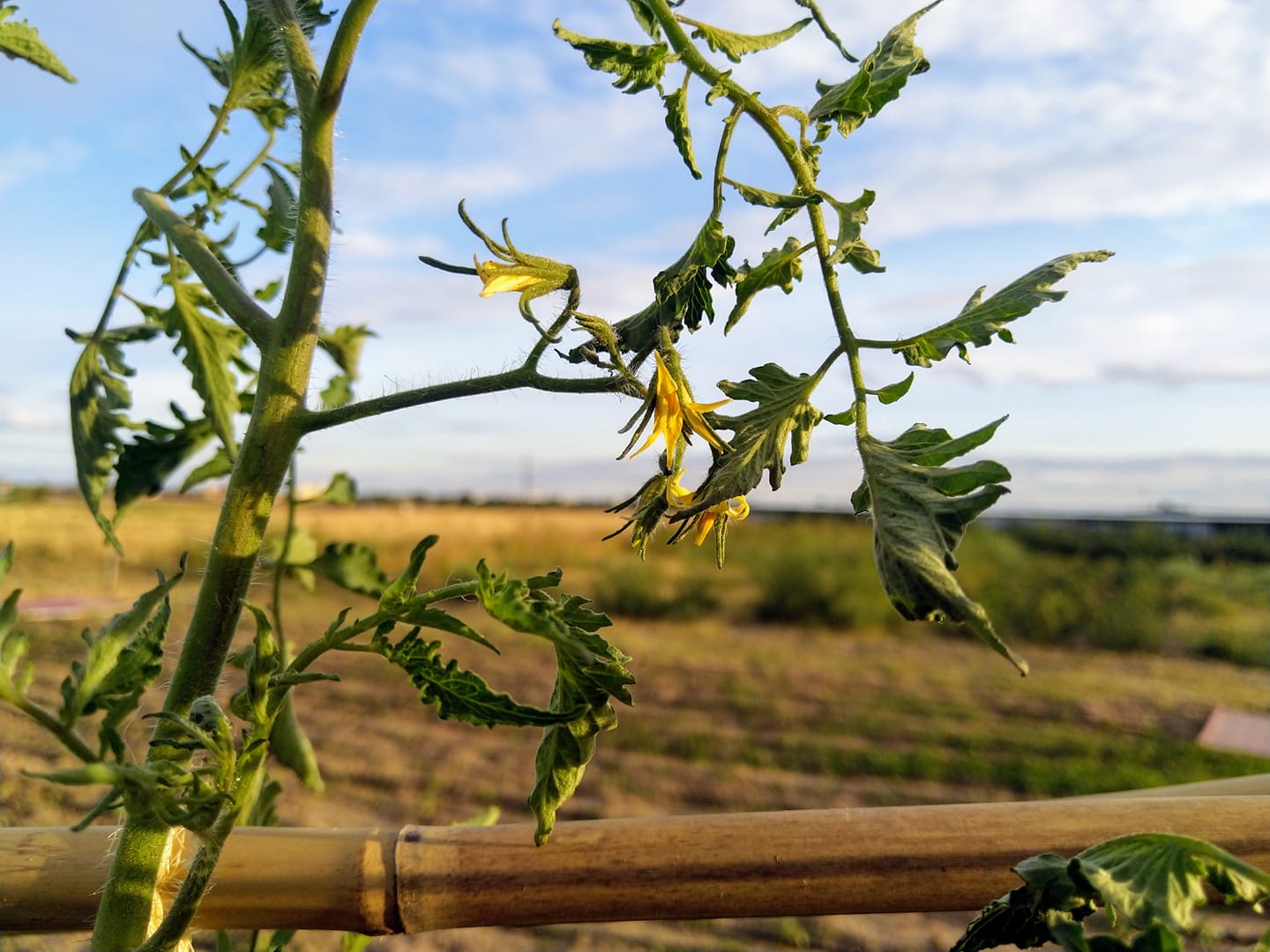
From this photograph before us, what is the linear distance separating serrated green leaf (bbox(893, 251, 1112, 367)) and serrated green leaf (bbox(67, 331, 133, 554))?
1.73ft

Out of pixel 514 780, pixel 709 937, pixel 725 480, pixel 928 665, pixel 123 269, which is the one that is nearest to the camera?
pixel 725 480

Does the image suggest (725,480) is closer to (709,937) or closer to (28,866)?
(28,866)

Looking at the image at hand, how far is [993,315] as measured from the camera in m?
0.43

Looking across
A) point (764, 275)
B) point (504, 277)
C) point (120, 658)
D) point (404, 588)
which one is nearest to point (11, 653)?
point (120, 658)

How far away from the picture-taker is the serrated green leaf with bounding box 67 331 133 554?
0.63 metres

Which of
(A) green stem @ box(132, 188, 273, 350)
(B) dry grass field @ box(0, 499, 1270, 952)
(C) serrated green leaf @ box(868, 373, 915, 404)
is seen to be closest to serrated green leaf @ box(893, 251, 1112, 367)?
(C) serrated green leaf @ box(868, 373, 915, 404)

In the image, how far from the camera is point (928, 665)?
6078 millimetres

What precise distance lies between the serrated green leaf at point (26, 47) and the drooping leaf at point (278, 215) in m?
0.14

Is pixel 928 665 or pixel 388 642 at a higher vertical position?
pixel 388 642

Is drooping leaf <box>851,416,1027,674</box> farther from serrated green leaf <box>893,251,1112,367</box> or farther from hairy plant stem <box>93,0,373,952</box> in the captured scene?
hairy plant stem <box>93,0,373,952</box>

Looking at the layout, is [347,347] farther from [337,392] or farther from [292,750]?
[292,750]

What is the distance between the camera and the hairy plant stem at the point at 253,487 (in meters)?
0.50

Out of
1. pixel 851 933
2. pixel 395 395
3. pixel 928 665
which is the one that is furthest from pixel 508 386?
pixel 928 665

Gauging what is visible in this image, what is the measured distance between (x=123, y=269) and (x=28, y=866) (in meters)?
0.42
